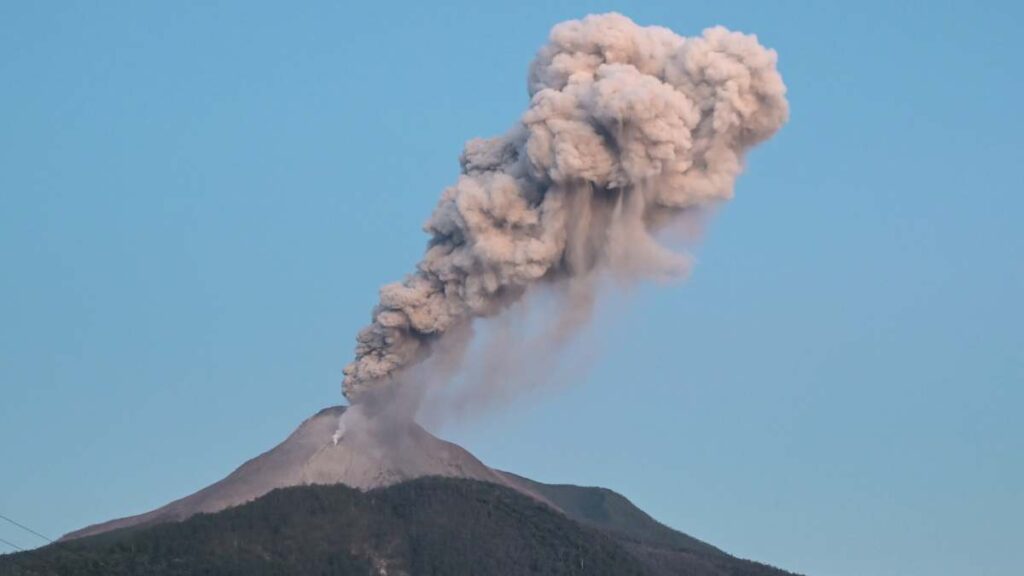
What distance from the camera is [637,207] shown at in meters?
77.9

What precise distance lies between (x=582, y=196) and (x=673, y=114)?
5.25 m

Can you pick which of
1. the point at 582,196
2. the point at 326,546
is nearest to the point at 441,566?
the point at 326,546

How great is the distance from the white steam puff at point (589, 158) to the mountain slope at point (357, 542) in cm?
832

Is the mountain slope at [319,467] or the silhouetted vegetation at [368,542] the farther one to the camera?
the mountain slope at [319,467]

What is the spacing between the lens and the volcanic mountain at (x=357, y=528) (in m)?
81.3

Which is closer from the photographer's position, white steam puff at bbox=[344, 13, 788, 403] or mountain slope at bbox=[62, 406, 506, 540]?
white steam puff at bbox=[344, 13, 788, 403]

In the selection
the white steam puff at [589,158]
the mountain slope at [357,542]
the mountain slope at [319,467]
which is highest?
the white steam puff at [589,158]

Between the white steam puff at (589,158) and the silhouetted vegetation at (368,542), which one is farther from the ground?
the white steam puff at (589,158)

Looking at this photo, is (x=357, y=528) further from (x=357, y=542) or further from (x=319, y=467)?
(x=319, y=467)

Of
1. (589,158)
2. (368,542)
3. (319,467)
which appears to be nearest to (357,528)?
(368,542)

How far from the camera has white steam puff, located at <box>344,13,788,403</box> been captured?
7631cm

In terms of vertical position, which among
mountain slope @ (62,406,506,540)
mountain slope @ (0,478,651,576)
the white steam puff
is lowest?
mountain slope @ (0,478,651,576)

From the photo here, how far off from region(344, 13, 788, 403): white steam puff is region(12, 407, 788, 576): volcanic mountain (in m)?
8.29

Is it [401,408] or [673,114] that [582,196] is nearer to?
[673,114]
